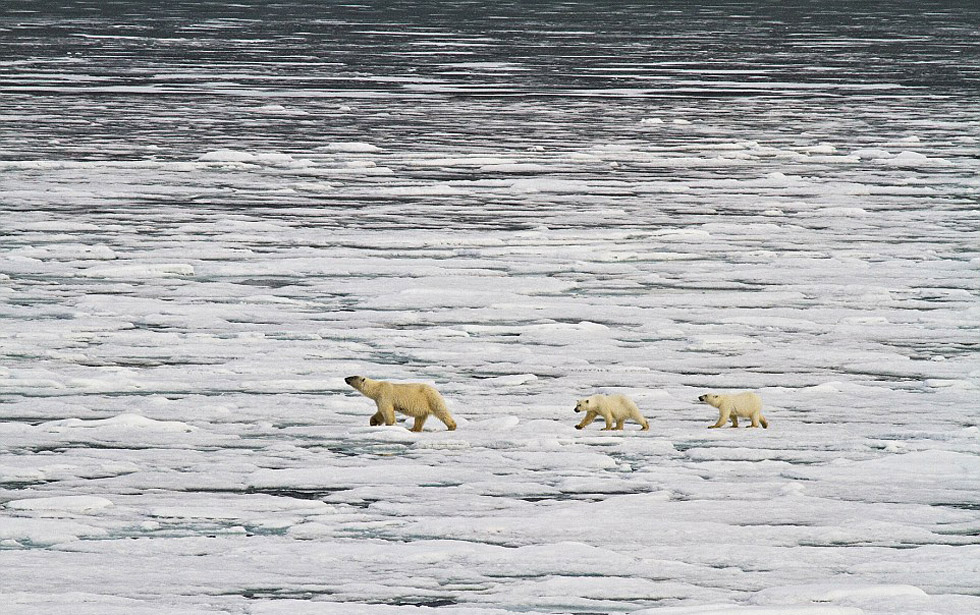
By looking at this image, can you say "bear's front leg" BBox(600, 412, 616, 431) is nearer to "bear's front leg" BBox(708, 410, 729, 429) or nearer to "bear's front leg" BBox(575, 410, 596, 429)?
"bear's front leg" BBox(575, 410, 596, 429)

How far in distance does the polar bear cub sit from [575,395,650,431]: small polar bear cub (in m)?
0.39

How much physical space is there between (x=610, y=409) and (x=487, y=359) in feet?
3.52

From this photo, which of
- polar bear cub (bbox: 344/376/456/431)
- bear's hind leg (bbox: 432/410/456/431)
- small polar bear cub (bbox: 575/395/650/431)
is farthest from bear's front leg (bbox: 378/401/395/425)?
small polar bear cub (bbox: 575/395/650/431)

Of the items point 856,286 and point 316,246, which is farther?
point 316,246

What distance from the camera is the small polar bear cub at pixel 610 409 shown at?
5.15 m

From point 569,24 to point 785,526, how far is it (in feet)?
107

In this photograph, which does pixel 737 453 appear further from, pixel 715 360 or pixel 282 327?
pixel 282 327

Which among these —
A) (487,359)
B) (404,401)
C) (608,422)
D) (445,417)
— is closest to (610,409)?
(608,422)

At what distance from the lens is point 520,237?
30.0ft

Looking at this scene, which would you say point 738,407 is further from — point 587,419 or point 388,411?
point 388,411

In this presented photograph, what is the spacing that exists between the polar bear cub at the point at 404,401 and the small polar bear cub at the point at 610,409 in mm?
390

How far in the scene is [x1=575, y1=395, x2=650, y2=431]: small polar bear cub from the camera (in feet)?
16.9

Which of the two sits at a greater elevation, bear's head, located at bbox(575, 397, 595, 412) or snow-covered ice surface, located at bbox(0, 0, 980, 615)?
bear's head, located at bbox(575, 397, 595, 412)

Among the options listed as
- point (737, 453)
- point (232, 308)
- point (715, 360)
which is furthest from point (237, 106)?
point (737, 453)
